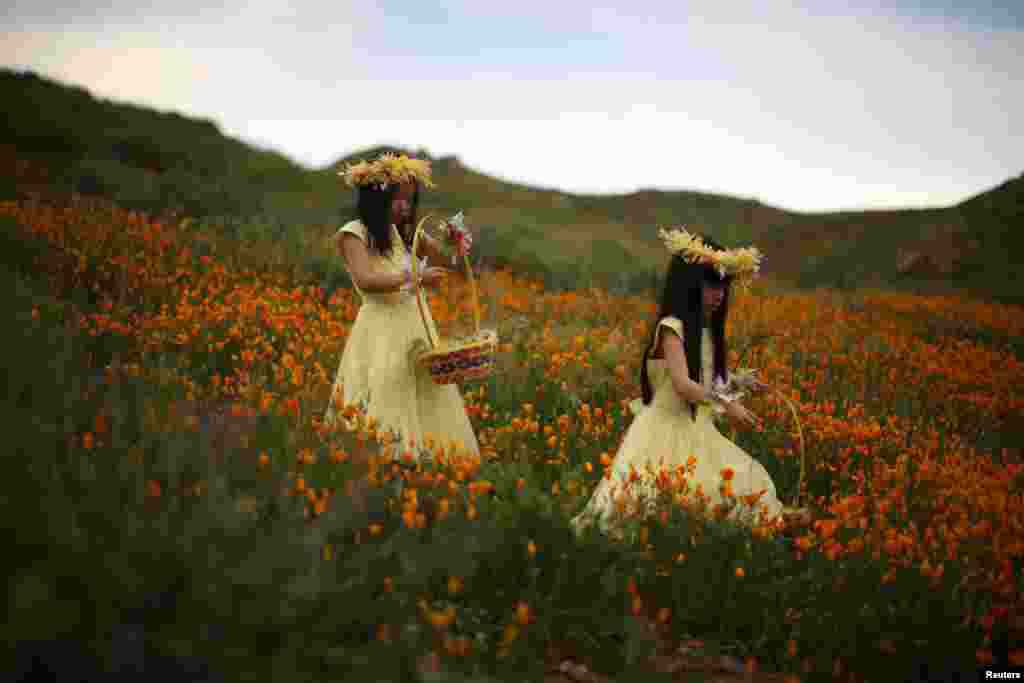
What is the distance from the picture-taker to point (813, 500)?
428 cm

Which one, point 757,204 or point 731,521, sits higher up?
point 757,204

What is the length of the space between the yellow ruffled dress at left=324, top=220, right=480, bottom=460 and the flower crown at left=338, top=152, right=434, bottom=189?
276 millimetres

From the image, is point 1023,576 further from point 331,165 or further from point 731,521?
point 331,165

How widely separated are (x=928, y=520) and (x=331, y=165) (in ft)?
61.8

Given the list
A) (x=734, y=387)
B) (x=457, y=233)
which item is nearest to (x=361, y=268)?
(x=457, y=233)


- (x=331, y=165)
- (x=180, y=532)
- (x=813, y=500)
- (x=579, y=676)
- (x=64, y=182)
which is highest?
(x=331, y=165)

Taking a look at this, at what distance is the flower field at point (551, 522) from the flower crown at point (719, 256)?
3.93ft

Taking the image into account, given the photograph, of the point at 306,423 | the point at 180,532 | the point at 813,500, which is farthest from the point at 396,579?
the point at 813,500

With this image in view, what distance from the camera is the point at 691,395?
3.83m

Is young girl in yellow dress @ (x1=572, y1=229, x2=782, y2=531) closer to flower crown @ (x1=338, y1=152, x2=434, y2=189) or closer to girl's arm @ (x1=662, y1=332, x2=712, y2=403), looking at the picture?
girl's arm @ (x1=662, y1=332, x2=712, y2=403)

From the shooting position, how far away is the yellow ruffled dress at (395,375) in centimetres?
430

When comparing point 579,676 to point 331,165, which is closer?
point 579,676

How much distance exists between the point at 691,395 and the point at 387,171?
2209 millimetres

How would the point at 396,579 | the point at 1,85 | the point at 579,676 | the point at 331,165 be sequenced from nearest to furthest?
1. the point at 396,579
2. the point at 579,676
3. the point at 1,85
4. the point at 331,165
